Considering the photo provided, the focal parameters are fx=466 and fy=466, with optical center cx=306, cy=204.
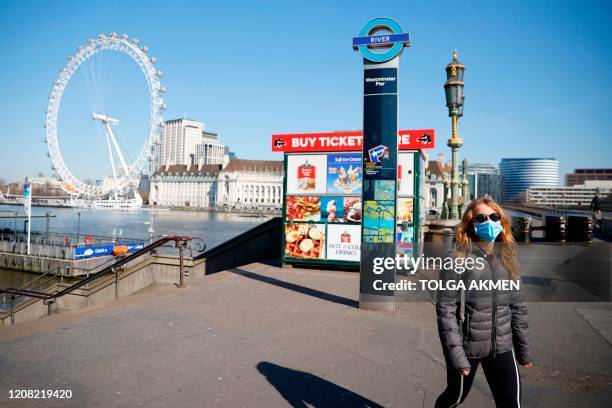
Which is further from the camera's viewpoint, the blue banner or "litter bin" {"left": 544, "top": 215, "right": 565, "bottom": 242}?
the blue banner

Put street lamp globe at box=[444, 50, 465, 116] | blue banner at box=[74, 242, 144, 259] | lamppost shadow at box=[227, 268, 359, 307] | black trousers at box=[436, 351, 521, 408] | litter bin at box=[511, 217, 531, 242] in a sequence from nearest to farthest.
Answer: black trousers at box=[436, 351, 521, 408]
lamppost shadow at box=[227, 268, 359, 307]
street lamp globe at box=[444, 50, 465, 116]
litter bin at box=[511, 217, 531, 242]
blue banner at box=[74, 242, 144, 259]

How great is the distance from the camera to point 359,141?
12039 mm

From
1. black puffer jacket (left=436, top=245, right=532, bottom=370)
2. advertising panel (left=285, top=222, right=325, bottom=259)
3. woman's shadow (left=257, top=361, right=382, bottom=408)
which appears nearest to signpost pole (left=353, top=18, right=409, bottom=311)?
woman's shadow (left=257, top=361, right=382, bottom=408)

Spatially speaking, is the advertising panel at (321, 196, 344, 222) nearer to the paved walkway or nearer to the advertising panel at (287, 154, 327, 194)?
the advertising panel at (287, 154, 327, 194)

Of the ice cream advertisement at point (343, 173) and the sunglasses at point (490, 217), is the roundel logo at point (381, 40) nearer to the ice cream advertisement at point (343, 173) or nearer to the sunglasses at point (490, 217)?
the ice cream advertisement at point (343, 173)

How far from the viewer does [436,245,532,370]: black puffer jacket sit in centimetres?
306

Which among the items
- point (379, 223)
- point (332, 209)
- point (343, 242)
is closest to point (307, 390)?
point (379, 223)

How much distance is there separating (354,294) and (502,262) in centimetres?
619

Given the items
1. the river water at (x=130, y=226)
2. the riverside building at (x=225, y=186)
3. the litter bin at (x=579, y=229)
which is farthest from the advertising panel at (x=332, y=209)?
the riverside building at (x=225, y=186)

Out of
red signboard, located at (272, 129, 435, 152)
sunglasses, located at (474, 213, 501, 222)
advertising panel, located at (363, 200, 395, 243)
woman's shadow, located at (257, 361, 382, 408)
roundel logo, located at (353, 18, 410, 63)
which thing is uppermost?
roundel logo, located at (353, 18, 410, 63)

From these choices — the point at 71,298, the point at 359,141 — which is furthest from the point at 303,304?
the point at 71,298

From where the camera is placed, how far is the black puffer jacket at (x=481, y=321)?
3.06 meters

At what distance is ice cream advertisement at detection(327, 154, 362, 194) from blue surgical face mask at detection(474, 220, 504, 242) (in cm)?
885

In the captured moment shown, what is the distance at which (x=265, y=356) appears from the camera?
5.45 meters
